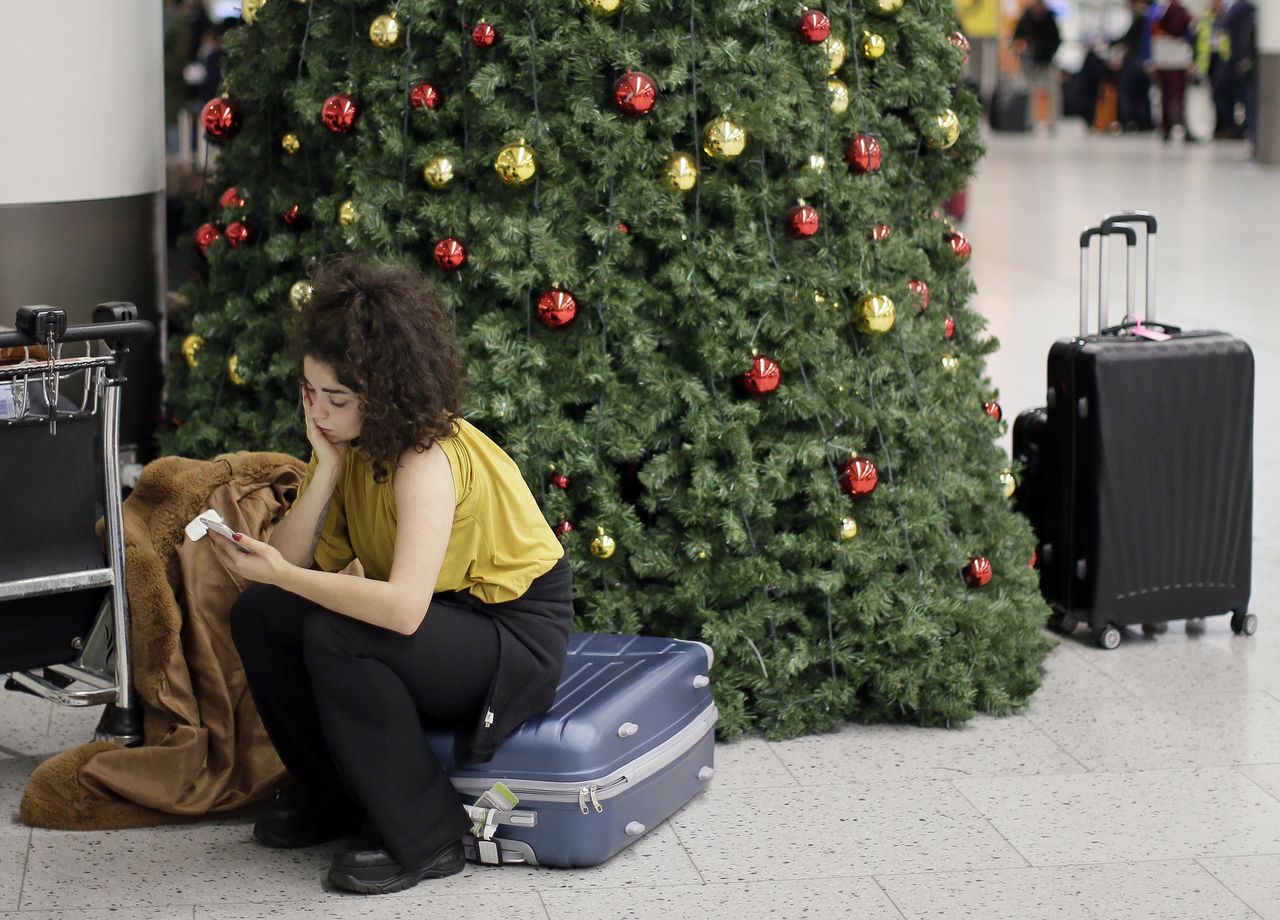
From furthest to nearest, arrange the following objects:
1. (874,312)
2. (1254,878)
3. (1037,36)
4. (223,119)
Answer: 1. (1037,36)
2. (223,119)
3. (874,312)
4. (1254,878)

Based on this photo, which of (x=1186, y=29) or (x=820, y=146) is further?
(x=1186, y=29)

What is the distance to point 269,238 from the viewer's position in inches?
159

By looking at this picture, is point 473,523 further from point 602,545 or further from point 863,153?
point 863,153

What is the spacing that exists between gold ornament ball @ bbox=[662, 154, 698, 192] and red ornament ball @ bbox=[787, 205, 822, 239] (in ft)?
0.76

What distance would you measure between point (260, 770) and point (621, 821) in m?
0.74

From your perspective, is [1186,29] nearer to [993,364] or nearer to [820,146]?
[993,364]

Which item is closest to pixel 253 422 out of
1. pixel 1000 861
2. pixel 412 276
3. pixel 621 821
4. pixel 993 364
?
pixel 412 276

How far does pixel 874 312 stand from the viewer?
12.3 feet

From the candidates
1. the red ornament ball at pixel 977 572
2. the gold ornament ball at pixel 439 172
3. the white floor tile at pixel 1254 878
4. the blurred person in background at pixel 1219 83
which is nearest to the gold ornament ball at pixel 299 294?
the gold ornament ball at pixel 439 172

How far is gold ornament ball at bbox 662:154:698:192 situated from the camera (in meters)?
3.62

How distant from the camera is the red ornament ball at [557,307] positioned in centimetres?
361

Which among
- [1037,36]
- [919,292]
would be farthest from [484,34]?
[1037,36]

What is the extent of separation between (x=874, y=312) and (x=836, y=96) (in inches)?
19.0

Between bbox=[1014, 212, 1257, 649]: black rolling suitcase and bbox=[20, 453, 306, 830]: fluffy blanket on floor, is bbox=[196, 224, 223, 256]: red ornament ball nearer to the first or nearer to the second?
bbox=[20, 453, 306, 830]: fluffy blanket on floor
